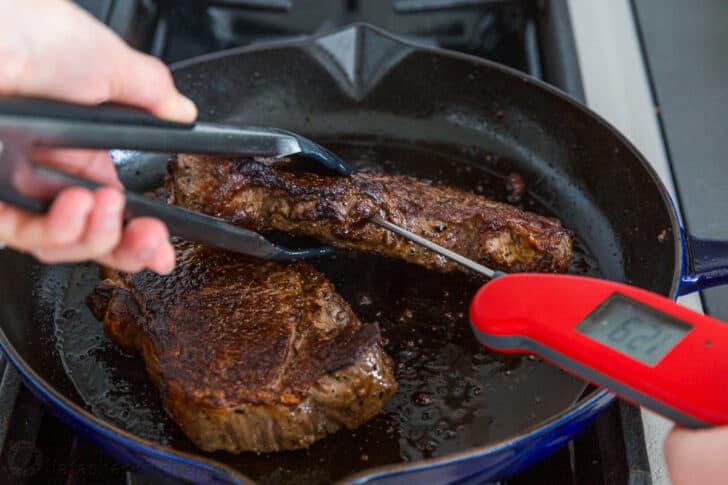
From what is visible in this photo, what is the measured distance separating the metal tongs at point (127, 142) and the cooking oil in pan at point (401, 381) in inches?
7.9

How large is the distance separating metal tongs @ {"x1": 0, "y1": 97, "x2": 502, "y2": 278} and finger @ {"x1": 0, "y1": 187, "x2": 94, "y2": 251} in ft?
0.08

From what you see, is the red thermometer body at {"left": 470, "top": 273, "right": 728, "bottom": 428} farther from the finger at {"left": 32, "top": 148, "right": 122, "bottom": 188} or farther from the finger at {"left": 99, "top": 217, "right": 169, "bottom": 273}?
the finger at {"left": 32, "top": 148, "right": 122, "bottom": 188}

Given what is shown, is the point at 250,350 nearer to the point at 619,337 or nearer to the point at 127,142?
the point at 127,142

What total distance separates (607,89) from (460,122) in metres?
0.43

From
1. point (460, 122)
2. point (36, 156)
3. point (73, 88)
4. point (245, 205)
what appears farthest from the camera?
point (460, 122)

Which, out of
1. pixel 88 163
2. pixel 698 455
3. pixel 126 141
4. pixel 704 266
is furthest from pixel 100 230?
pixel 704 266

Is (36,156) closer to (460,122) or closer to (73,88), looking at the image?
(73,88)

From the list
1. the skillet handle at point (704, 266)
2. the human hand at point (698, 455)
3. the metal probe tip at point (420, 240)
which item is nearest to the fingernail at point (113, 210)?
the metal probe tip at point (420, 240)

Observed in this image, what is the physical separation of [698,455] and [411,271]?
788 millimetres

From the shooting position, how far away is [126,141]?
1.00m

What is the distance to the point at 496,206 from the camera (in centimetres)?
151

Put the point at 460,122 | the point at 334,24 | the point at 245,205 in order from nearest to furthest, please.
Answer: the point at 245,205 → the point at 460,122 → the point at 334,24

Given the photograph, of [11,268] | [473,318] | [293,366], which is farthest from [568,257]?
[11,268]

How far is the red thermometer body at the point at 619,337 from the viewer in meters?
0.90
